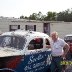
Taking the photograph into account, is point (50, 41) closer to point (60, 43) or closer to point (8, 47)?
point (60, 43)

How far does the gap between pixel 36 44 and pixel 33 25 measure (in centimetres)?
3267

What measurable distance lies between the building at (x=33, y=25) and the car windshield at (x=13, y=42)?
29953 mm

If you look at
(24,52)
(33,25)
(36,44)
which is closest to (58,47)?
(36,44)

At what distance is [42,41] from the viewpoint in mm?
9766

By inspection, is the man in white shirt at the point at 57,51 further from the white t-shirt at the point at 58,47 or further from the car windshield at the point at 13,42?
the car windshield at the point at 13,42

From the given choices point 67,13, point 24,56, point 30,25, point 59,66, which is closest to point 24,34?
point 24,56

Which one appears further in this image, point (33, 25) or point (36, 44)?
point (33, 25)

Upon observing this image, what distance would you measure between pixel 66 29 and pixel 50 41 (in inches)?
1453

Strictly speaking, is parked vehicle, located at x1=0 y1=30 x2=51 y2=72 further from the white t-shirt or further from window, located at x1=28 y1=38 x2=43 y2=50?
the white t-shirt

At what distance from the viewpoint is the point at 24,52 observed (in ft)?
29.1

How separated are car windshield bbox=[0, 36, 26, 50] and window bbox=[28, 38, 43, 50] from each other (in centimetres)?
28

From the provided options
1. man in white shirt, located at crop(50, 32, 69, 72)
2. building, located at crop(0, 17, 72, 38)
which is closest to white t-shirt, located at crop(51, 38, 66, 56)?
man in white shirt, located at crop(50, 32, 69, 72)

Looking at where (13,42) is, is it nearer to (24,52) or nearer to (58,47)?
(24,52)

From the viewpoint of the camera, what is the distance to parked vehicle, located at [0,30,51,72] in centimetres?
841
